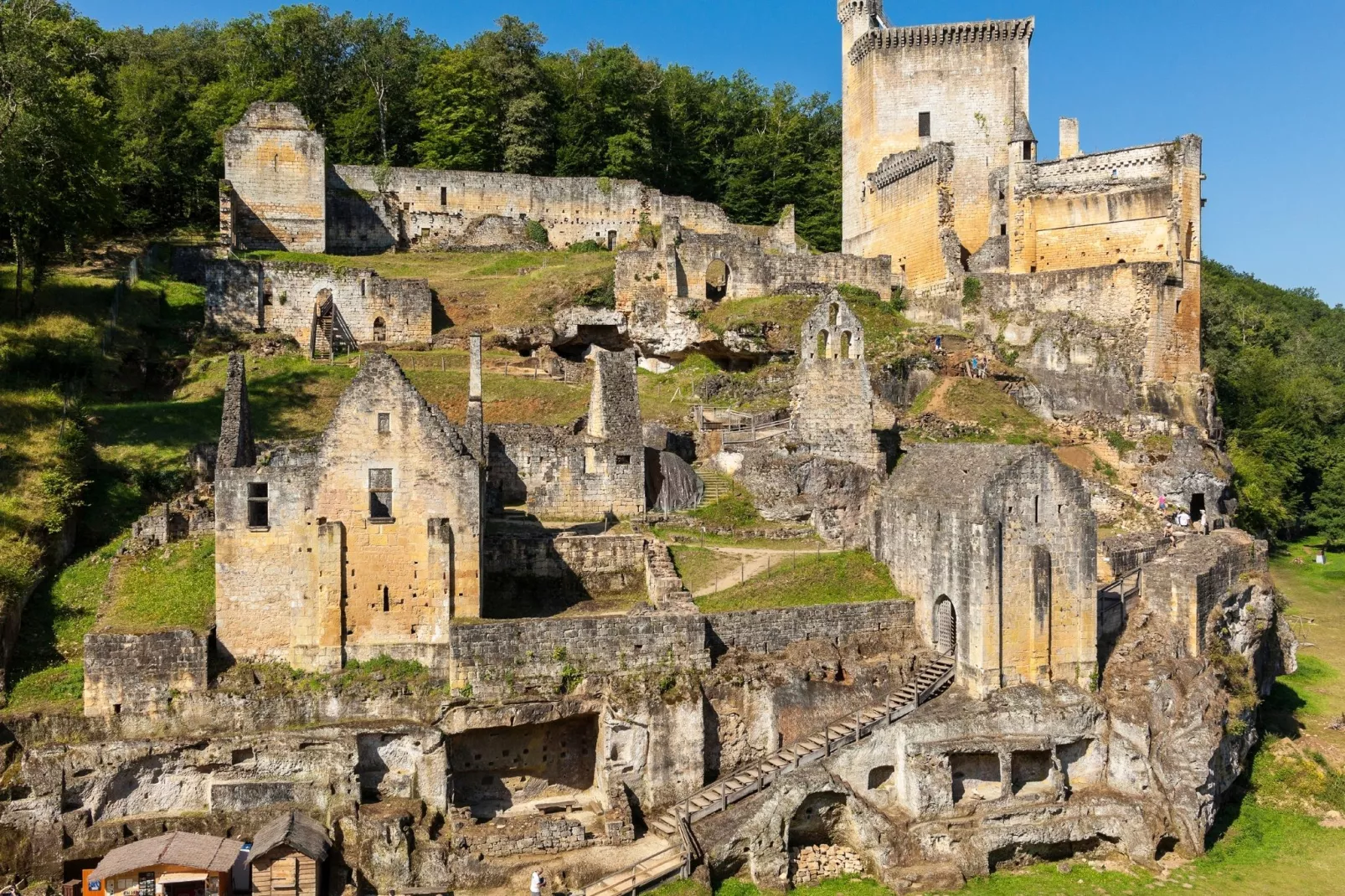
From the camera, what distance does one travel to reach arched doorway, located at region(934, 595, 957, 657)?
73.7 ft

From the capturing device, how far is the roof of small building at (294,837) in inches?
672

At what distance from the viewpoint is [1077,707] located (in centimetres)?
2122

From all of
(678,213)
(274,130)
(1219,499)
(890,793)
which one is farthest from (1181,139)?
(274,130)

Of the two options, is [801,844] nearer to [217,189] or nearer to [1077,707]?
[1077,707]

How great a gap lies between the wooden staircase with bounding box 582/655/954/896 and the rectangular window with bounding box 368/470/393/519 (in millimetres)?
7994

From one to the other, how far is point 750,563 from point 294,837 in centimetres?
1173

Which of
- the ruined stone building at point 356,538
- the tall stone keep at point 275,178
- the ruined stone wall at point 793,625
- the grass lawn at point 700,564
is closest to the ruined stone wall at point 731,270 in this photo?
the tall stone keep at point 275,178

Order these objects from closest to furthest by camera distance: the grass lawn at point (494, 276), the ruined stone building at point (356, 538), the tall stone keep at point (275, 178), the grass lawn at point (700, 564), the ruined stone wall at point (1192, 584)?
the ruined stone building at point (356, 538)
the ruined stone wall at point (1192, 584)
the grass lawn at point (700, 564)
the grass lawn at point (494, 276)
the tall stone keep at point (275, 178)

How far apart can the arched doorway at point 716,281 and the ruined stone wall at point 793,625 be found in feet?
73.6

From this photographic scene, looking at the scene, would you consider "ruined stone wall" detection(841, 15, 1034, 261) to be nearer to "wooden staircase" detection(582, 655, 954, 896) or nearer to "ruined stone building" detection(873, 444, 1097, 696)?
"ruined stone building" detection(873, 444, 1097, 696)

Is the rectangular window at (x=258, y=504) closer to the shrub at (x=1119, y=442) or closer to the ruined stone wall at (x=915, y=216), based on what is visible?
the shrub at (x=1119, y=442)

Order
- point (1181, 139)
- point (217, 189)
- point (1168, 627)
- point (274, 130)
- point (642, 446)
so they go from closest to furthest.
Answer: point (1168, 627)
point (642, 446)
point (1181, 139)
point (274, 130)
point (217, 189)

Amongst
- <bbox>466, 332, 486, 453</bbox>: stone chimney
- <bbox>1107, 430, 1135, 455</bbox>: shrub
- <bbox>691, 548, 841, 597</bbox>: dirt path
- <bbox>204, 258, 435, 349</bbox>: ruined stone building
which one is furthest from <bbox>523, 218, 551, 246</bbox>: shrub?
<bbox>691, 548, 841, 597</bbox>: dirt path

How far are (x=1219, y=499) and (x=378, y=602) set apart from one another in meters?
26.2
